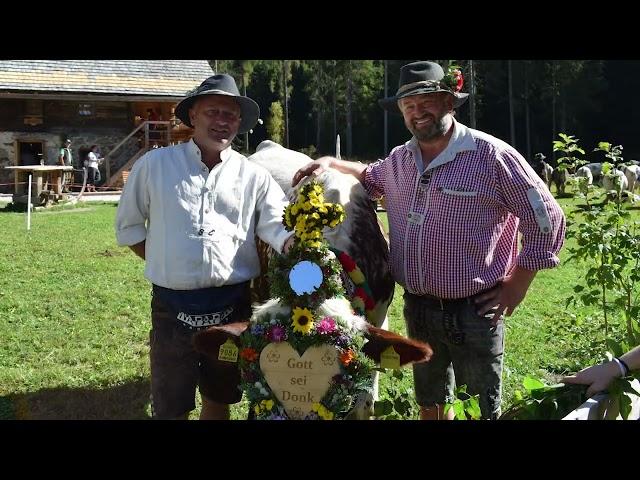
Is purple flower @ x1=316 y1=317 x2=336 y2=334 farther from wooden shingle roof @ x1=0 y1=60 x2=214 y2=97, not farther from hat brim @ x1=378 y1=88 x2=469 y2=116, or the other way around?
wooden shingle roof @ x1=0 y1=60 x2=214 y2=97

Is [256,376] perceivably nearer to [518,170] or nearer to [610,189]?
[518,170]

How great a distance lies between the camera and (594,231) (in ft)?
15.0

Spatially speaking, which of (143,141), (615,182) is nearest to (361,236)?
(615,182)

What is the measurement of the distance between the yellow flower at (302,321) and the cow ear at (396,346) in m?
0.31

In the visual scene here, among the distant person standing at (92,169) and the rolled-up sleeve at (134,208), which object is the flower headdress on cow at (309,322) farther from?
the distant person standing at (92,169)

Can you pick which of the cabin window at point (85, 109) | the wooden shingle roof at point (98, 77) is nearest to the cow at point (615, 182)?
the wooden shingle roof at point (98, 77)

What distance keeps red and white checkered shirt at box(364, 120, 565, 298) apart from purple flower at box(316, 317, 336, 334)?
96 centimetres

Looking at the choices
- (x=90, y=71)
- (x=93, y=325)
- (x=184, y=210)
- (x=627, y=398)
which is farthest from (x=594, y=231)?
(x=90, y=71)

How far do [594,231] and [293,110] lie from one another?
43.8m

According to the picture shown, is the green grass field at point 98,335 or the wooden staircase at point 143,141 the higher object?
the wooden staircase at point 143,141

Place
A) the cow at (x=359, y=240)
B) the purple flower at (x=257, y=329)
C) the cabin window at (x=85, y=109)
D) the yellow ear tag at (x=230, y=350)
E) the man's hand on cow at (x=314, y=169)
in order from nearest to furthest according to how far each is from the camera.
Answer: the purple flower at (x=257, y=329) → the yellow ear tag at (x=230, y=350) → the cow at (x=359, y=240) → the man's hand on cow at (x=314, y=169) → the cabin window at (x=85, y=109)

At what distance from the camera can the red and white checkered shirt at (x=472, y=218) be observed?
10.1 feet

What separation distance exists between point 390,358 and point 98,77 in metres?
25.5

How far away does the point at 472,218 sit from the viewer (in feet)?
10.3
